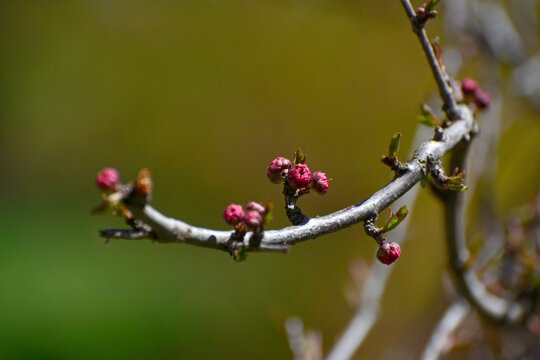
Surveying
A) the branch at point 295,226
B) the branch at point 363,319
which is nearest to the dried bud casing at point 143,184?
the branch at point 295,226

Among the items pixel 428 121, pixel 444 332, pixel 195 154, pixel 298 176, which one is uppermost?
pixel 195 154

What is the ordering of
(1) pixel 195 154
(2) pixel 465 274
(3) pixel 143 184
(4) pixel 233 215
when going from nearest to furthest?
(3) pixel 143 184 → (4) pixel 233 215 → (2) pixel 465 274 → (1) pixel 195 154

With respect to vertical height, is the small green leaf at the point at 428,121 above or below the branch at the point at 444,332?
above

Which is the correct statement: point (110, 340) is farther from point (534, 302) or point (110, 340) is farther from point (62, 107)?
point (534, 302)

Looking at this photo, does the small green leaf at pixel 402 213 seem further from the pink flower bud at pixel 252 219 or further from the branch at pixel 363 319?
the branch at pixel 363 319

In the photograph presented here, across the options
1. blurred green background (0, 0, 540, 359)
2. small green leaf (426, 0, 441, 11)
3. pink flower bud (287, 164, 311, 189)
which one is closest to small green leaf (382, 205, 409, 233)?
pink flower bud (287, 164, 311, 189)

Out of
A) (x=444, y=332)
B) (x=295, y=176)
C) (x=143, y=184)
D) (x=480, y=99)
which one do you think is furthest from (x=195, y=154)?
(x=143, y=184)

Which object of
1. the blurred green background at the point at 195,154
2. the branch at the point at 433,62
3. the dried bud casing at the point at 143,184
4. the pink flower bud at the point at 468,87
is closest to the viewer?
the dried bud casing at the point at 143,184

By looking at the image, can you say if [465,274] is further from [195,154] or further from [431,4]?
[195,154]
